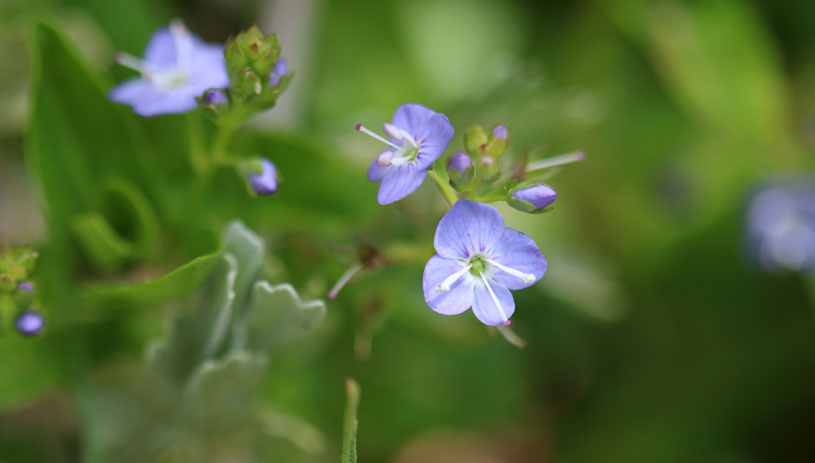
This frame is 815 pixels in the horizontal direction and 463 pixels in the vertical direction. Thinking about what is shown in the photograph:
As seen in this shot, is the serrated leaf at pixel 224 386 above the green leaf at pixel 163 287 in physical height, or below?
below

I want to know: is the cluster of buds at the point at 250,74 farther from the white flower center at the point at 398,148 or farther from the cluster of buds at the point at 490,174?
the cluster of buds at the point at 490,174

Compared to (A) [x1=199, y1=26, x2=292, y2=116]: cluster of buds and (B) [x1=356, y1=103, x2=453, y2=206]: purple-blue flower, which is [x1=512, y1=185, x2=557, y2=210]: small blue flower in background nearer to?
(B) [x1=356, y1=103, x2=453, y2=206]: purple-blue flower

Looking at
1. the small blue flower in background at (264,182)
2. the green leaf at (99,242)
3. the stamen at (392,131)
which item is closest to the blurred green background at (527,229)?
the green leaf at (99,242)

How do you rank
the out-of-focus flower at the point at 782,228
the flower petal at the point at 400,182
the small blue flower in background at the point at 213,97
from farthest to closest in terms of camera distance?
the out-of-focus flower at the point at 782,228 < the small blue flower in background at the point at 213,97 < the flower petal at the point at 400,182

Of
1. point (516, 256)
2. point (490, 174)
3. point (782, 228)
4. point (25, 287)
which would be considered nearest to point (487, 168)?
point (490, 174)

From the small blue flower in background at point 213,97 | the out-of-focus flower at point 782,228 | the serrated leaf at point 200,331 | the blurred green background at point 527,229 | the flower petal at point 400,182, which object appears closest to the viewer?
the flower petal at point 400,182

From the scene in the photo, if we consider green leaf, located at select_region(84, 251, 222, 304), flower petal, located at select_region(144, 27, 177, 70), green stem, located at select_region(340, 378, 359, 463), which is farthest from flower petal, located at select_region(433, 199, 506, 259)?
flower petal, located at select_region(144, 27, 177, 70)

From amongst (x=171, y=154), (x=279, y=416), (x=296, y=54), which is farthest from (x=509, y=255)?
(x=296, y=54)
